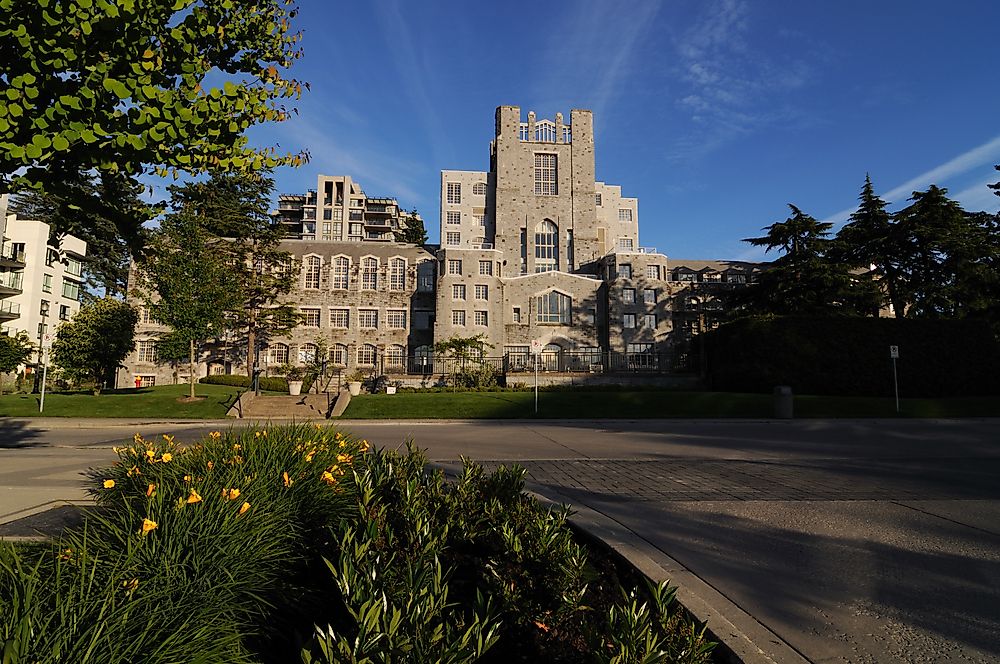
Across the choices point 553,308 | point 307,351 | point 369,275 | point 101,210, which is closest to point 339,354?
point 307,351

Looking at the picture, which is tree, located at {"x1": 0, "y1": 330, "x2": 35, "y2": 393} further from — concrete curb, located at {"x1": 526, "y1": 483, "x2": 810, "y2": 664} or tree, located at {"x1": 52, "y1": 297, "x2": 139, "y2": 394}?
concrete curb, located at {"x1": 526, "y1": 483, "x2": 810, "y2": 664}

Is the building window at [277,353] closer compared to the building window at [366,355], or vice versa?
the building window at [277,353]

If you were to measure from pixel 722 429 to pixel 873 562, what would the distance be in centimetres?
1442

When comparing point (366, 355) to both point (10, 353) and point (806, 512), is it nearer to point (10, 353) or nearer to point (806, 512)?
point (10, 353)

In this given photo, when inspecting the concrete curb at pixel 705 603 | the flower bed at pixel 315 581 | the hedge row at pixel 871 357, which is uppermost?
the hedge row at pixel 871 357

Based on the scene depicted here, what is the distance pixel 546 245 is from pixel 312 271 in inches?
1049

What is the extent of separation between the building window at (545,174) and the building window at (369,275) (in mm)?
21840

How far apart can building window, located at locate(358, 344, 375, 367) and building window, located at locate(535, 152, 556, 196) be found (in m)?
27.4

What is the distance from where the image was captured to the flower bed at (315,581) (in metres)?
1.93

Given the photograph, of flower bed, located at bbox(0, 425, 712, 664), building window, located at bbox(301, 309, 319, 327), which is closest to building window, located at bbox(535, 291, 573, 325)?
building window, located at bbox(301, 309, 319, 327)

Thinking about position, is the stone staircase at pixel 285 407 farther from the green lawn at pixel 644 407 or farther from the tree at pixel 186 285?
the tree at pixel 186 285

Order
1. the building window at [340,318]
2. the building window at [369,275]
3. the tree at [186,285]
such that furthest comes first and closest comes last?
the building window at [369,275] < the building window at [340,318] < the tree at [186,285]

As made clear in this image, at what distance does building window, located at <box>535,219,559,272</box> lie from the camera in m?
60.7

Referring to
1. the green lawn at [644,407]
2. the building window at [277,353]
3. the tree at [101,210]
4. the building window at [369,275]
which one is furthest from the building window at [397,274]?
the tree at [101,210]
